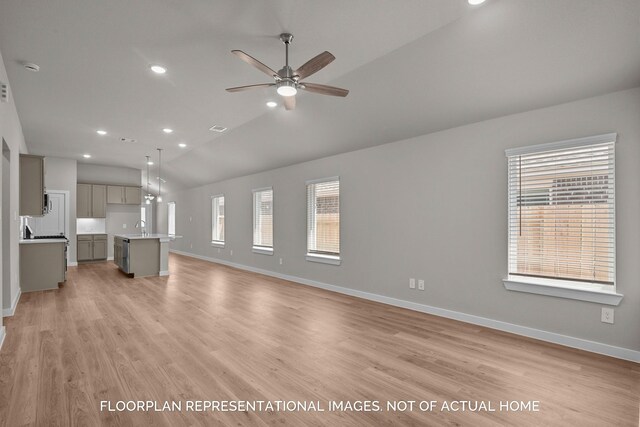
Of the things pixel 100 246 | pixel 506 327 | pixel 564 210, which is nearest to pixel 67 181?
pixel 100 246

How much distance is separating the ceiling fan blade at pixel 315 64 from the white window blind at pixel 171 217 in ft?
36.5

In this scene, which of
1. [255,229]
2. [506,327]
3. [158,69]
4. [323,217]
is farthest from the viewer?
[255,229]

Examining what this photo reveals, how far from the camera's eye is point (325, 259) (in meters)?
5.96

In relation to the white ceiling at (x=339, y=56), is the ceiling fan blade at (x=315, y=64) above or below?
below

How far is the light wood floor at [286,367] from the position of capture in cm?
212

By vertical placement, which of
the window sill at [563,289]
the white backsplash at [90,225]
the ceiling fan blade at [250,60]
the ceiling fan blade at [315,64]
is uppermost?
the ceiling fan blade at [250,60]

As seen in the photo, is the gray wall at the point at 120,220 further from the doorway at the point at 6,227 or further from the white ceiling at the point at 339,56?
the doorway at the point at 6,227

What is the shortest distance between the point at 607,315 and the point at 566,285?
39 centimetres

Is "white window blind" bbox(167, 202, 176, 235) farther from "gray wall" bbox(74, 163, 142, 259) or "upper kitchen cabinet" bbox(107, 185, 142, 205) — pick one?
"upper kitchen cabinet" bbox(107, 185, 142, 205)

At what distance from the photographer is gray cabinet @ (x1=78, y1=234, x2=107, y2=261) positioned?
9.29 metres

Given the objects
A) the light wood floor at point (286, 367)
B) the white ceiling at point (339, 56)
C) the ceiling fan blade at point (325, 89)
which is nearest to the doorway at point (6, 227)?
the light wood floor at point (286, 367)

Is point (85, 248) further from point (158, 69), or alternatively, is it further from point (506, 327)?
point (506, 327)

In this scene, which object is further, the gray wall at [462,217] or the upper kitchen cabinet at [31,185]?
the upper kitchen cabinet at [31,185]

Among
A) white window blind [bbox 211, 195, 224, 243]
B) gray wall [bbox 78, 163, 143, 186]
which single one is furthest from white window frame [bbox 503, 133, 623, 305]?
gray wall [bbox 78, 163, 143, 186]
